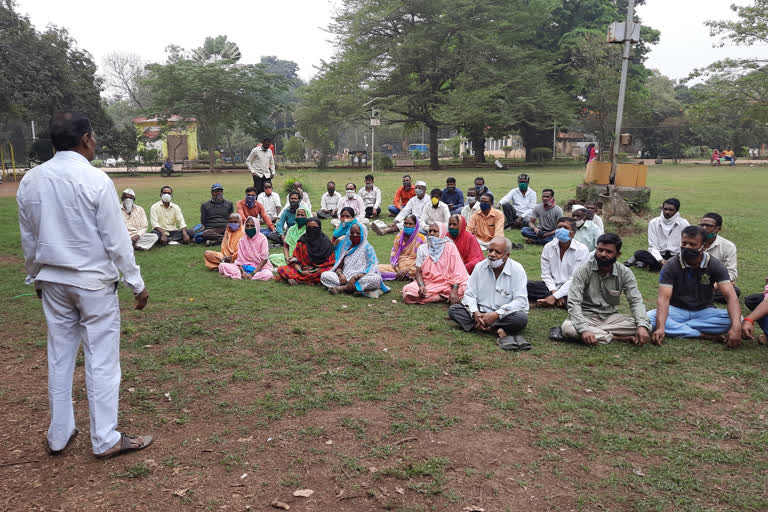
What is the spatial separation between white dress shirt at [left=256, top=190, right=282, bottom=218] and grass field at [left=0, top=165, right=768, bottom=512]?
5738 mm

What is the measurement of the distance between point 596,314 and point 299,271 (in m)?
3.97

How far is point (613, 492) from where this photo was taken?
115 inches

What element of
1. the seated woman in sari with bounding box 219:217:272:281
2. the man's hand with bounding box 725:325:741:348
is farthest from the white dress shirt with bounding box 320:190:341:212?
the man's hand with bounding box 725:325:741:348

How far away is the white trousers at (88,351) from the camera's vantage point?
3.03 metres

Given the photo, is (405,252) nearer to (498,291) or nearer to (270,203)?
(498,291)

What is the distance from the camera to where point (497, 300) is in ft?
18.0

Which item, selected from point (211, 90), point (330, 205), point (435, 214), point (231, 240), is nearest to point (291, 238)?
point (231, 240)

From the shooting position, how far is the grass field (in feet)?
9.61

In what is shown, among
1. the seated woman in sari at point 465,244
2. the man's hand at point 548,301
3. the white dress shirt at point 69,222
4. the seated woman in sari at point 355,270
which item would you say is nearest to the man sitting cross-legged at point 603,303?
the man's hand at point 548,301

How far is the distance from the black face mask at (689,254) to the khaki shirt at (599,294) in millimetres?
517

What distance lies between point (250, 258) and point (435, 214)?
11.7ft

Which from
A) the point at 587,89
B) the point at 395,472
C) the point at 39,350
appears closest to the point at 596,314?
the point at 395,472

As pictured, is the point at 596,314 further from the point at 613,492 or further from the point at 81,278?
the point at 81,278

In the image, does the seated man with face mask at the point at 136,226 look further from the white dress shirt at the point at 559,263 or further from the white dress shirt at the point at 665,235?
the white dress shirt at the point at 665,235
